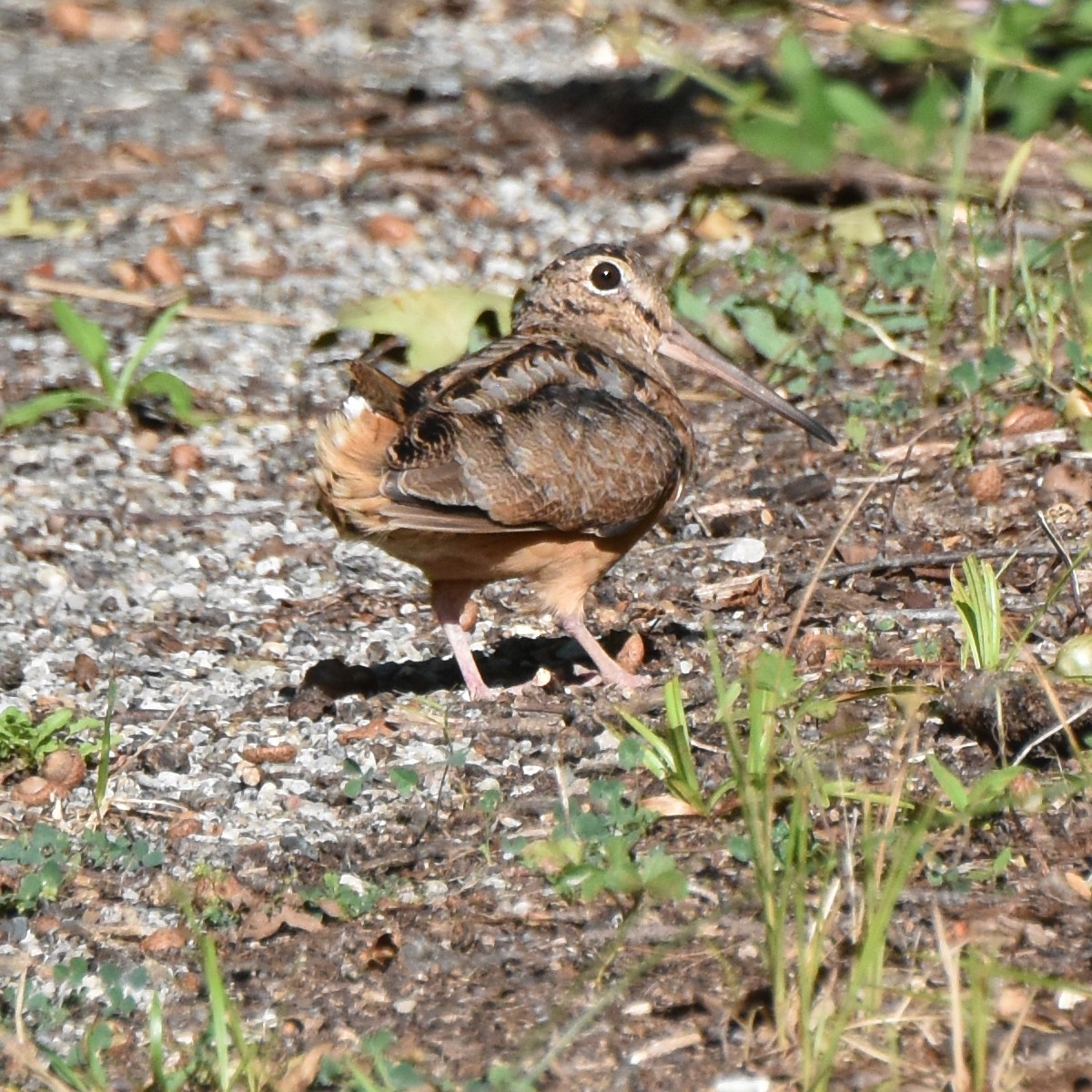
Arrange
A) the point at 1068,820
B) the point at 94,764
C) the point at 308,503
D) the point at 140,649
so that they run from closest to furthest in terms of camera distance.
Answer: the point at 1068,820 < the point at 94,764 < the point at 140,649 < the point at 308,503

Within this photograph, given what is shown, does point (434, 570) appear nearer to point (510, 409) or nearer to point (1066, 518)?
point (510, 409)

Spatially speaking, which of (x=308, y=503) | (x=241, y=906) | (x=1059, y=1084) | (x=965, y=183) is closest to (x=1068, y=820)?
(x=1059, y=1084)

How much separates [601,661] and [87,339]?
7.44 feet

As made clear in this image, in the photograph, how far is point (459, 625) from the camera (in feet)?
14.3

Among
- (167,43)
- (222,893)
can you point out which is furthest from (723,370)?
(167,43)

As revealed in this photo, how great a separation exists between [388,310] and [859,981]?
3674 millimetres

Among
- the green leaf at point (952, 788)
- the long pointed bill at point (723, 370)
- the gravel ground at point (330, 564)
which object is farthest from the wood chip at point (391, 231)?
the green leaf at point (952, 788)

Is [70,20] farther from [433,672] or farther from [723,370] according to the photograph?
[433,672]

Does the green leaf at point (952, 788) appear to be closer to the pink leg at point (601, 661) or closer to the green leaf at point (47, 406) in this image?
the pink leg at point (601, 661)

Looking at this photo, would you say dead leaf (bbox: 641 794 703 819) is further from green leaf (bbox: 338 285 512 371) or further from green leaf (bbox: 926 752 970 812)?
green leaf (bbox: 338 285 512 371)

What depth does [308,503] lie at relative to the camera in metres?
5.45

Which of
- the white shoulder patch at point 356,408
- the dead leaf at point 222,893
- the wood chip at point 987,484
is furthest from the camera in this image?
the wood chip at point 987,484

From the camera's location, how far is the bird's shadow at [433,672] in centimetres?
432

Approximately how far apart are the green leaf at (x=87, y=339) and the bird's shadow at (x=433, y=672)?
5.28 ft
